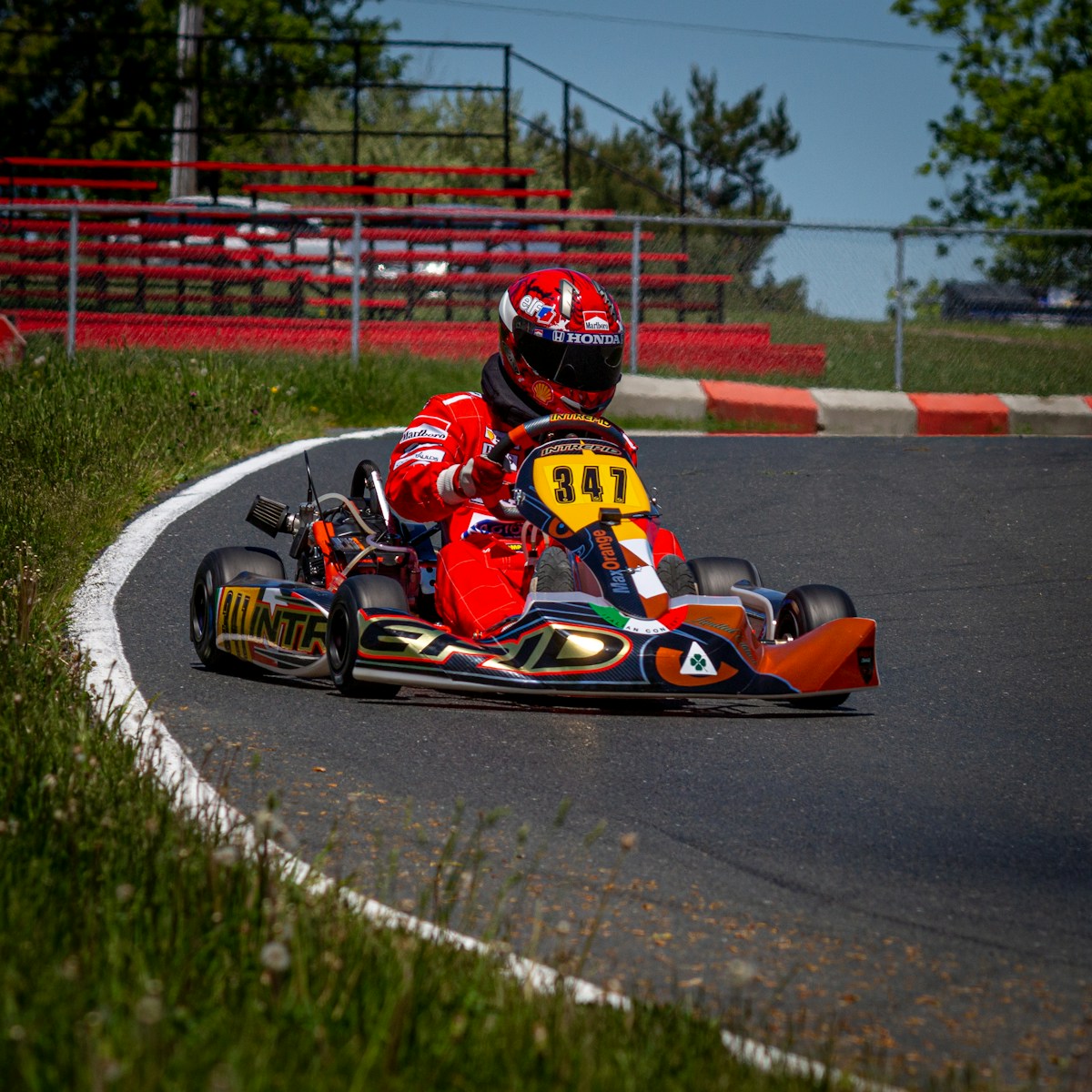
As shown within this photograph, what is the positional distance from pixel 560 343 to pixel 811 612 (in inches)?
50.8

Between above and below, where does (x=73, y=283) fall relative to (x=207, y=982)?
above

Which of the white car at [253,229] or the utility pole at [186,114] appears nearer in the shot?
the white car at [253,229]

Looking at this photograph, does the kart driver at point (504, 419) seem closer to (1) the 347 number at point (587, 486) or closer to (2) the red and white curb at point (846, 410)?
(1) the 347 number at point (587, 486)

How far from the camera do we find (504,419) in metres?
6.22

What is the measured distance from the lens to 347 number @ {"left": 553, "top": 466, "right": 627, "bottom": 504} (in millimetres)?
5668

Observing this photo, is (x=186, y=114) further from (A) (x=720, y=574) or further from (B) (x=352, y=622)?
(B) (x=352, y=622)

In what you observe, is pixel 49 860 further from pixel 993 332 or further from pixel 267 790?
pixel 993 332

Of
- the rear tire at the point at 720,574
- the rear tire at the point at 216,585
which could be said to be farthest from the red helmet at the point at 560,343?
the rear tire at the point at 216,585

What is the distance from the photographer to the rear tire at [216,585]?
6.05 metres

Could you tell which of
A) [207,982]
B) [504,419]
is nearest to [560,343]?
[504,419]

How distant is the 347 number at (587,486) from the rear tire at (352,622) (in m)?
0.62

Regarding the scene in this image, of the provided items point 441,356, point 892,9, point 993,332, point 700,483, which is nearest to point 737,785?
point 700,483

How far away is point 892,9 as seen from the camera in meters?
37.1

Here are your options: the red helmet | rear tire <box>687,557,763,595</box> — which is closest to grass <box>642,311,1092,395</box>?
Answer: rear tire <box>687,557,763,595</box>
